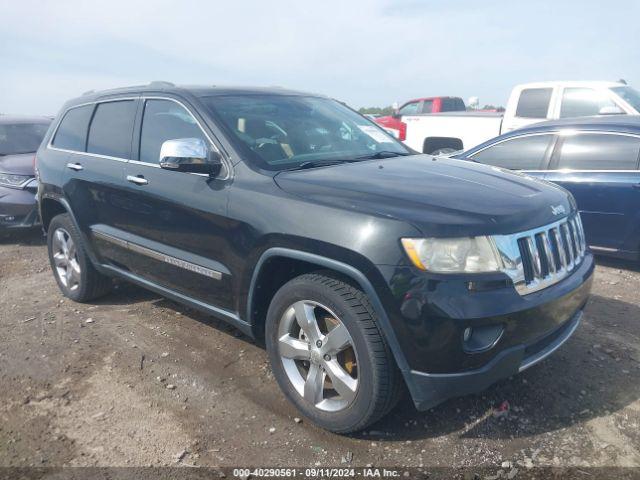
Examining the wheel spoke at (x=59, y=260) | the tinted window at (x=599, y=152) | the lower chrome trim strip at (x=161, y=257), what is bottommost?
the wheel spoke at (x=59, y=260)

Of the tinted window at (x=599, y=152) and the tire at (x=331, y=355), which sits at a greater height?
the tinted window at (x=599, y=152)

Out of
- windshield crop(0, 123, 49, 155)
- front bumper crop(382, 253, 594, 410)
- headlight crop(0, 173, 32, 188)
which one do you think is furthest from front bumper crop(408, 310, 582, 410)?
windshield crop(0, 123, 49, 155)

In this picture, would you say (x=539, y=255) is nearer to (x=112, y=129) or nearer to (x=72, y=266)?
(x=112, y=129)

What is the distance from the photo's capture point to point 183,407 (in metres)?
3.22

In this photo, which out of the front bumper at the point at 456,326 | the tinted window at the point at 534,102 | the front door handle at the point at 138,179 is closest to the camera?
the front bumper at the point at 456,326

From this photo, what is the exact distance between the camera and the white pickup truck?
8.29m

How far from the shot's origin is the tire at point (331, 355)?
2623 mm

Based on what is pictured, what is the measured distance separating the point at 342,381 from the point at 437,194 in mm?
1059

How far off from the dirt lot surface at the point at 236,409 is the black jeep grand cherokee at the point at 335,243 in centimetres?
30

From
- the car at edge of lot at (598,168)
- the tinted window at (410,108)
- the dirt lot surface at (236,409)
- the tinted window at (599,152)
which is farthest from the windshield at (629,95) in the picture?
the tinted window at (410,108)

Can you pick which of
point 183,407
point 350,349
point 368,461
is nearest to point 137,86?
point 183,407

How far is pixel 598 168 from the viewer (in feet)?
18.1

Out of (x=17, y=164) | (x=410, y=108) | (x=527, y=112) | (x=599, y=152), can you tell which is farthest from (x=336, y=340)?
(x=410, y=108)

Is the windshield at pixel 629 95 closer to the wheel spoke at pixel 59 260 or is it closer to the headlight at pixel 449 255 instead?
the headlight at pixel 449 255
